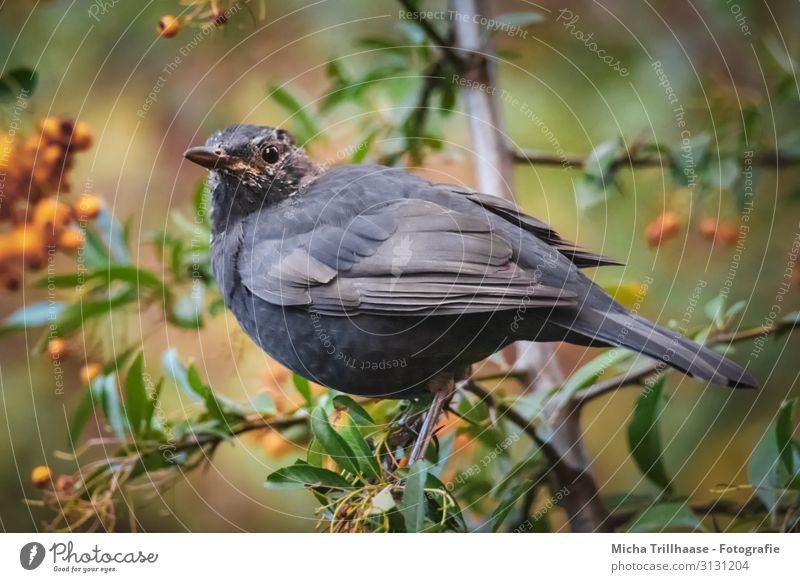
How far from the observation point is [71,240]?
1.71 meters

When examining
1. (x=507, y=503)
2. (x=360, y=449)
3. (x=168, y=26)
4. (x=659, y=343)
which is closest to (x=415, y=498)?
(x=360, y=449)

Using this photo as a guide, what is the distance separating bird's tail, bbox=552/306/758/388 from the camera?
137 cm

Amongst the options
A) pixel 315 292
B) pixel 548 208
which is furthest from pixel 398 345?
pixel 548 208

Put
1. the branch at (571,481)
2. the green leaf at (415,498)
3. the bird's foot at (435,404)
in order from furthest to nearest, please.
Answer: the branch at (571,481), the bird's foot at (435,404), the green leaf at (415,498)

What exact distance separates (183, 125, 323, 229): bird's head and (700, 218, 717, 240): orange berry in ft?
2.57

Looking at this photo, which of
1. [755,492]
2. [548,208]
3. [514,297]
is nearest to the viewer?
[514,297]

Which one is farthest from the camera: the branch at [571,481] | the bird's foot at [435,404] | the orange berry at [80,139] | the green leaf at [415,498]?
the orange berry at [80,139]

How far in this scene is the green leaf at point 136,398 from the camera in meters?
1.58

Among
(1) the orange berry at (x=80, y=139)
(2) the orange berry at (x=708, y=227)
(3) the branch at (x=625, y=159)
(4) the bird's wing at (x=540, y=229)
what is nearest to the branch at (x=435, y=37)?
(3) the branch at (x=625, y=159)

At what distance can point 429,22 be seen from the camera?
166cm

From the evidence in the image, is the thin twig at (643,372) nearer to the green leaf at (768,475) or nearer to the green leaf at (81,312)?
the green leaf at (768,475)

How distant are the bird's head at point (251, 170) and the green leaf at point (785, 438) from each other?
3.20ft

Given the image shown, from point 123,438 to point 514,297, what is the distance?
0.79 meters
